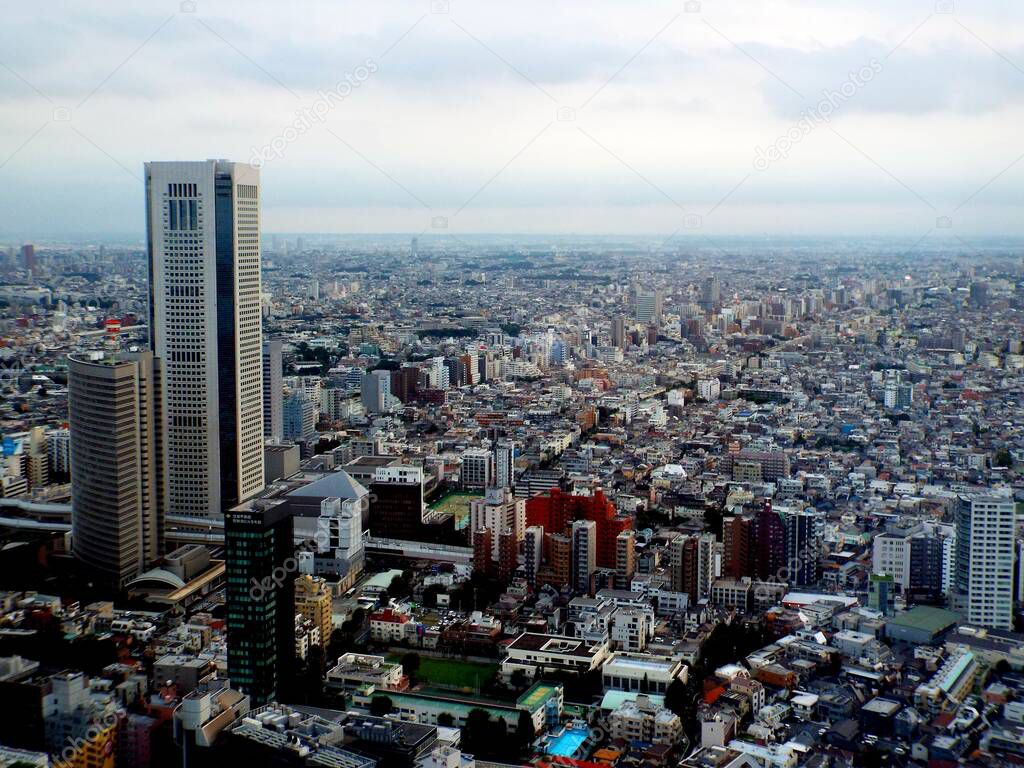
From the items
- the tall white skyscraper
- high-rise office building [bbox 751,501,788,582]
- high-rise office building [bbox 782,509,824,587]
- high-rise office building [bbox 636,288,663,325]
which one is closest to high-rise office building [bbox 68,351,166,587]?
the tall white skyscraper

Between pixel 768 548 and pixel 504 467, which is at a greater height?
pixel 504 467

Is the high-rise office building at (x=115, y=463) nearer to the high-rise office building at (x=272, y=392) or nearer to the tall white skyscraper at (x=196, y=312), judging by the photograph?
the tall white skyscraper at (x=196, y=312)

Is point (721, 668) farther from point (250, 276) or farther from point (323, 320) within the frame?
point (323, 320)

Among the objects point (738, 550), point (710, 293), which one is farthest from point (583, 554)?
point (710, 293)

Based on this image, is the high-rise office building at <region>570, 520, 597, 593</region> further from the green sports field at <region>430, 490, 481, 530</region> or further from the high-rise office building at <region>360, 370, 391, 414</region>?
the high-rise office building at <region>360, 370, 391, 414</region>

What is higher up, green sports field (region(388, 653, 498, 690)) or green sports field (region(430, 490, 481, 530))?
green sports field (region(430, 490, 481, 530))

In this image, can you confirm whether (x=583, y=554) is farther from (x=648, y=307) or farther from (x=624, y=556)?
(x=648, y=307)
